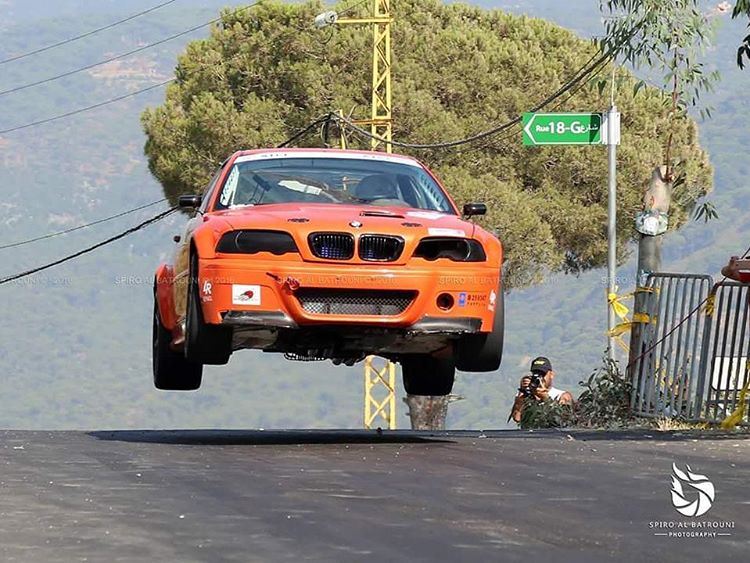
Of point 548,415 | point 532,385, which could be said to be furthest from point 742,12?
point 532,385

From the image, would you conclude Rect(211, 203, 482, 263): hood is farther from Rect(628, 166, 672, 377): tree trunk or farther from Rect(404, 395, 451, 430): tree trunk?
Rect(404, 395, 451, 430): tree trunk

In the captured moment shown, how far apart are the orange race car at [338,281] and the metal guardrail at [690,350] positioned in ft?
12.0

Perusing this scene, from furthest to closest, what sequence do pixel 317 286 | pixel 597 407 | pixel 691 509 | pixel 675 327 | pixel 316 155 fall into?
pixel 597 407
pixel 675 327
pixel 316 155
pixel 317 286
pixel 691 509

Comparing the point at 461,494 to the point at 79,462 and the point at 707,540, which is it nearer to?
the point at 707,540

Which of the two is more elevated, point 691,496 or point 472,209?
point 472,209

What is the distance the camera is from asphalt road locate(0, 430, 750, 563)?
6504mm

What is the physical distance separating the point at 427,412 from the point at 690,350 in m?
18.0

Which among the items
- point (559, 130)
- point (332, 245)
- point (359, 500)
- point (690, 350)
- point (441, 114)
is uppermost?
point (332, 245)

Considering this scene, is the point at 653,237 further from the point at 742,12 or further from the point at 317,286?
the point at 317,286

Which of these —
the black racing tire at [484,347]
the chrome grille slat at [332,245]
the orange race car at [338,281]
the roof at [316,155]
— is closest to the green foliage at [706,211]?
the roof at [316,155]

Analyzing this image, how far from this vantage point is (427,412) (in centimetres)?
3419

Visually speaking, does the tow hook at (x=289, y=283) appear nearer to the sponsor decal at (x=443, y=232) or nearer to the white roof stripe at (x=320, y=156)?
the sponsor decal at (x=443, y=232)

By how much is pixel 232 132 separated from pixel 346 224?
32.4 metres

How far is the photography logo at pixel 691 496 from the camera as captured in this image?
302 inches
